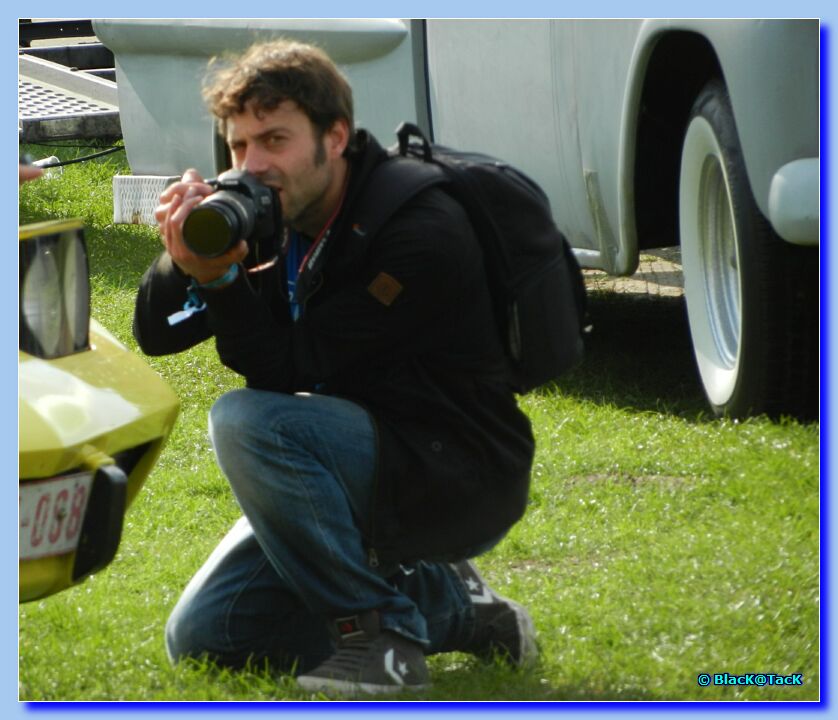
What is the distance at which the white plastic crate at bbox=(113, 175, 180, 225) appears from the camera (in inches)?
122

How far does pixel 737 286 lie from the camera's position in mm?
3215

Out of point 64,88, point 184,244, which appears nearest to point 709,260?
Answer: point 184,244

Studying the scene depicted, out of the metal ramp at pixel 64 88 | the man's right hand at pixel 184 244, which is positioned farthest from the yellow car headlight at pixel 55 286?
the metal ramp at pixel 64 88

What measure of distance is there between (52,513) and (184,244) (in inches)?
19.1

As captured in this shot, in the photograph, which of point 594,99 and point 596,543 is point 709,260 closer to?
point 594,99

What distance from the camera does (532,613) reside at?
2.82m

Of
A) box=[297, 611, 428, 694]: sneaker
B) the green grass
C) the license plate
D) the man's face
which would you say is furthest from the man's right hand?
box=[297, 611, 428, 694]: sneaker

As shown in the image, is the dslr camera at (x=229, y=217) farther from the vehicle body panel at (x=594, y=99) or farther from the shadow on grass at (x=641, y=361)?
the shadow on grass at (x=641, y=361)

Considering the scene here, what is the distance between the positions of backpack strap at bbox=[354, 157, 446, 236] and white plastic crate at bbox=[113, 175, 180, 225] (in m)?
0.79

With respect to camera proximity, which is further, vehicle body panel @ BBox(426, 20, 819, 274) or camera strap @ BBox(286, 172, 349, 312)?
vehicle body panel @ BBox(426, 20, 819, 274)

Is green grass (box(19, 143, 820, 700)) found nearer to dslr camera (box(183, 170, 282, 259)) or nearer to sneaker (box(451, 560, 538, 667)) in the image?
sneaker (box(451, 560, 538, 667))

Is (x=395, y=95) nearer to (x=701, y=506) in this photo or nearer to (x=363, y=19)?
(x=363, y=19)

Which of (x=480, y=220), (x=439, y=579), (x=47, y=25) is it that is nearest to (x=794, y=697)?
(x=439, y=579)

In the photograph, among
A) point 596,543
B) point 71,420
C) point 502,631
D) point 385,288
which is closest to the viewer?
point 71,420
